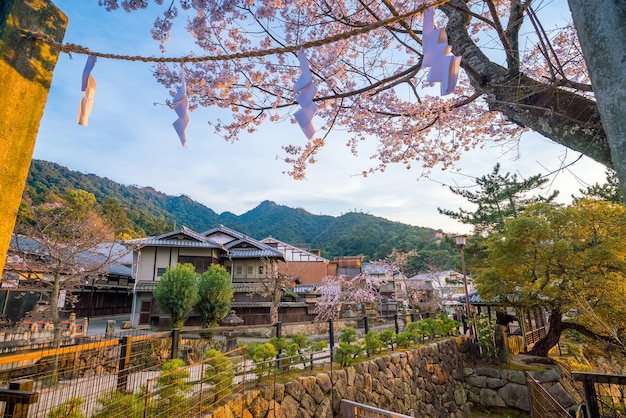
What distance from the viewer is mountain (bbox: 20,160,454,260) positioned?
32.2 m

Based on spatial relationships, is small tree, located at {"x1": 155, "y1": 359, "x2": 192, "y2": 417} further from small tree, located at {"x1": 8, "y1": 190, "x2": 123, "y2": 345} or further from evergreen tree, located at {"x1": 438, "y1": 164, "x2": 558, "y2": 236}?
evergreen tree, located at {"x1": 438, "y1": 164, "x2": 558, "y2": 236}

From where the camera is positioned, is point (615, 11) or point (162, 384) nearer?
point (615, 11)

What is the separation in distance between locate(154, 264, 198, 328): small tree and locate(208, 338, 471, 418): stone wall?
28.7 ft

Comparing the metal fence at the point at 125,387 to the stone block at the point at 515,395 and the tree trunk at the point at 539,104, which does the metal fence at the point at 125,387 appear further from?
the stone block at the point at 515,395

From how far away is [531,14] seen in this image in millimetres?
2436

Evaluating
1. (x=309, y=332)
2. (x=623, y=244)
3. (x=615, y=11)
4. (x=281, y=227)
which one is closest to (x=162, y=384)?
(x=615, y=11)

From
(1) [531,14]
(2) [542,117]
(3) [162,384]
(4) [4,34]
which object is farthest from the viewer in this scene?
(3) [162,384]

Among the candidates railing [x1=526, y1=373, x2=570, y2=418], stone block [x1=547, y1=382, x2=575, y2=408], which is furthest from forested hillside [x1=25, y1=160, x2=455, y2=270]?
railing [x1=526, y1=373, x2=570, y2=418]

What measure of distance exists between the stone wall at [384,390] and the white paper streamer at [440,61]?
430 cm

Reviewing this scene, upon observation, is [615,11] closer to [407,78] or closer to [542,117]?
[542,117]

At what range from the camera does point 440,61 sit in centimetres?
189

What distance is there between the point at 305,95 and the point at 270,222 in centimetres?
5008

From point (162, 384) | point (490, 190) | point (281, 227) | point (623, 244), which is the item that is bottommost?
point (162, 384)

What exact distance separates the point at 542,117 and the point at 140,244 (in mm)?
17647
